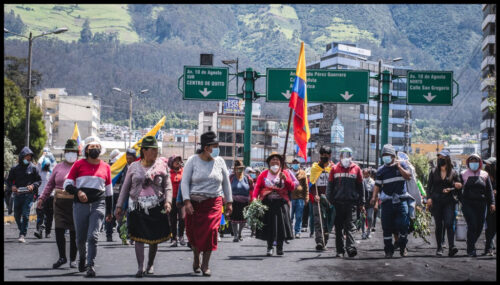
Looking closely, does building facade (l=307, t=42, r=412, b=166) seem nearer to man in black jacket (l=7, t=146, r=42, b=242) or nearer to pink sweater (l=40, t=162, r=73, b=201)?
man in black jacket (l=7, t=146, r=42, b=242)

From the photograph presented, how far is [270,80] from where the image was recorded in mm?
29844

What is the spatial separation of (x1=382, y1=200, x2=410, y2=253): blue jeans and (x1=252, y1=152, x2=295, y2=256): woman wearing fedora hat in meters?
1.66

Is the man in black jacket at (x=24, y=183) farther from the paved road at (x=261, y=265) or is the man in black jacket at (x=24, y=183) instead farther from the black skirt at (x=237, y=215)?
the black skirt at (x=237, y=215)

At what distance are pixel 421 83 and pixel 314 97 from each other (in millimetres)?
4000

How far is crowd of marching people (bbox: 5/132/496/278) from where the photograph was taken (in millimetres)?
10734

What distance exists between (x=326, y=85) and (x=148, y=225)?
20134 millimetres

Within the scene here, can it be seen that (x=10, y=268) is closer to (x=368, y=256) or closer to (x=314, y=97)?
(x=368, y=256)

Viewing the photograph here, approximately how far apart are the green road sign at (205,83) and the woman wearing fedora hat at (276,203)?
49.7 feet

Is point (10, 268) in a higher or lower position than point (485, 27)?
lower

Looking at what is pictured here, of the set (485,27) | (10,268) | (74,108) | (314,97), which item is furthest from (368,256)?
(74,108)

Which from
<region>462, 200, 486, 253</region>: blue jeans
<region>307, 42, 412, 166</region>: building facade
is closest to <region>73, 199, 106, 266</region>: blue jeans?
<region>462, 200, 486, 253</region>: blue jeans

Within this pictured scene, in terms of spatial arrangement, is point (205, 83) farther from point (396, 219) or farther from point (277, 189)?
point (396, 219)

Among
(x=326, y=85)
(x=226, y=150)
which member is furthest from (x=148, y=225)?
(x=226, y=150)

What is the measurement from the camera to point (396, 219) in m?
13.9
